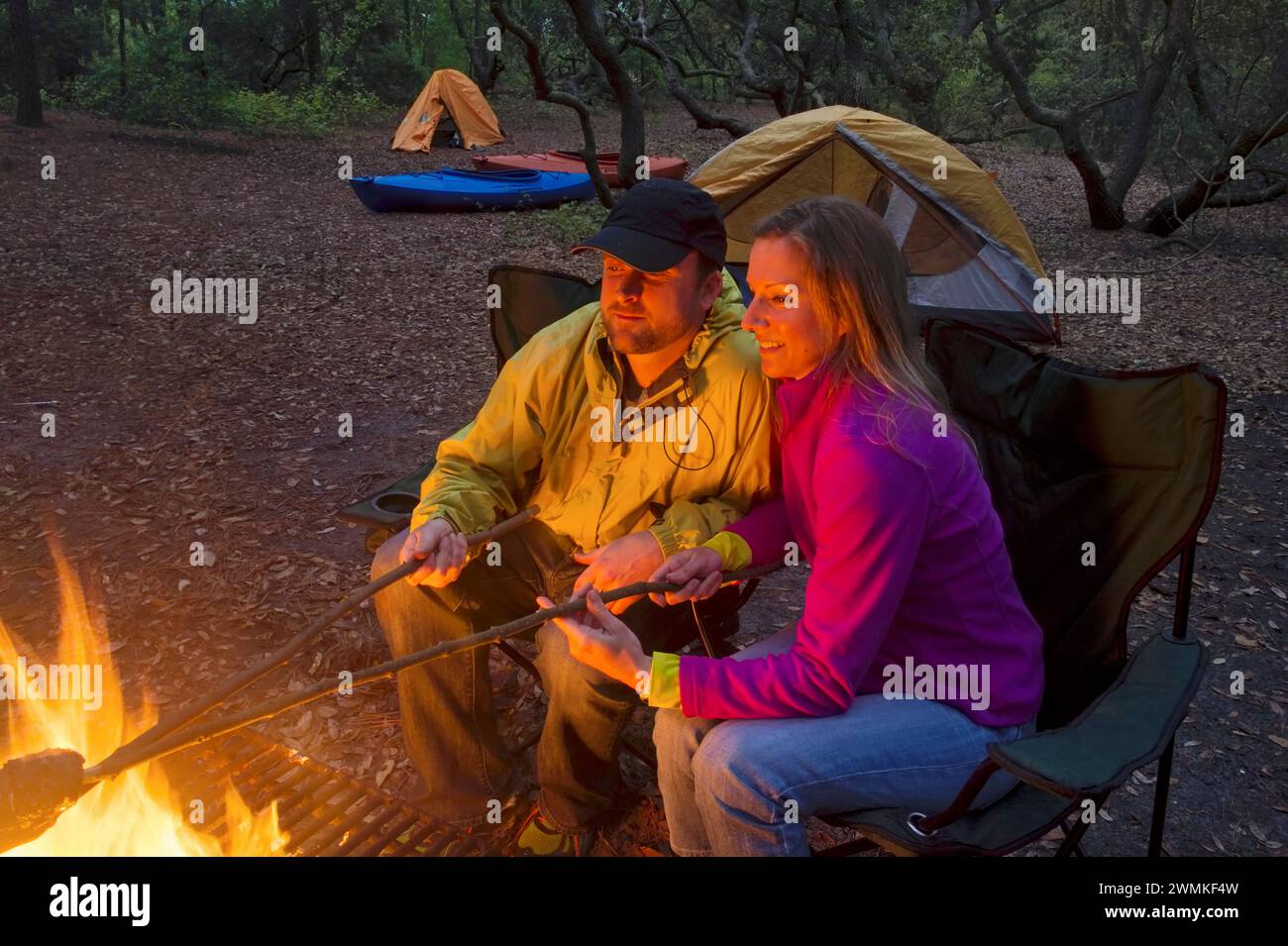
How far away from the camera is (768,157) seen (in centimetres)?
771

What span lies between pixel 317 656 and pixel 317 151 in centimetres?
1453

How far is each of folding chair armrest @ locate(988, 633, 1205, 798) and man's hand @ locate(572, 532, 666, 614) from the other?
35.8 inches

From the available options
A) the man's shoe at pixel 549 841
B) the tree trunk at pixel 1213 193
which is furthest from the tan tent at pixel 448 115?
the man's shoe at pixel 549 841

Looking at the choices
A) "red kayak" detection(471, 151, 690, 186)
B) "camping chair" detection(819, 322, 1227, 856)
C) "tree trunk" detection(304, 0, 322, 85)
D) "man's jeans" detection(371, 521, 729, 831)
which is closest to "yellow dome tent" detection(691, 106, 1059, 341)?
"camping chair" detection(819, 322, 1227, 856)

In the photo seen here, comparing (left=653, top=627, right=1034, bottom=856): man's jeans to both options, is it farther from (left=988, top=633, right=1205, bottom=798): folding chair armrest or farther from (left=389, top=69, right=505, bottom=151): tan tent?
(left=389, top=69, right=505, bottom=151): tan tent

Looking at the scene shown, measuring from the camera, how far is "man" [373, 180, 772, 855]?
2348 millimetres

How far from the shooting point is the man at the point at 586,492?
2.35 m

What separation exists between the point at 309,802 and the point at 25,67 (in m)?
15.7

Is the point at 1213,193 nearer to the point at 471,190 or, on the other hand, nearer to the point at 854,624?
the point at 471,190

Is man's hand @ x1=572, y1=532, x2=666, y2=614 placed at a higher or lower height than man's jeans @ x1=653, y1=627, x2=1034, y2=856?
higher

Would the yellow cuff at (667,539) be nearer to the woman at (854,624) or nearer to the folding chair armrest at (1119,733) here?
A: the woman at (854,624)

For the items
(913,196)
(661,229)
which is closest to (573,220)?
(913,196)

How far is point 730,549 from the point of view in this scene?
230 centimetres
